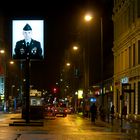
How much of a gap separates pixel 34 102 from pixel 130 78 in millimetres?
Result: 10374

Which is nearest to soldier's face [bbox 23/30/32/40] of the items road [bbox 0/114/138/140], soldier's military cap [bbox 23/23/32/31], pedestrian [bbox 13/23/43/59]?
pedestrian [bbox 13/23/43/59]

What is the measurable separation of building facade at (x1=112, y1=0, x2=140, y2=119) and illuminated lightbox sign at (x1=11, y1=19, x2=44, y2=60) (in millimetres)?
8421

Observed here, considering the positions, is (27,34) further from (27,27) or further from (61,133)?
(61,133)

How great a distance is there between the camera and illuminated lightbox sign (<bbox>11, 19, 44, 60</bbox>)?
41631mm

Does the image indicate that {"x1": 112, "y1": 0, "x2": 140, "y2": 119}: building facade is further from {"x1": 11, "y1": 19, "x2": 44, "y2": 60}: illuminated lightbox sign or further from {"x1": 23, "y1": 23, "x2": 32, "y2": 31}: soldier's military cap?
{"x1": 23, "y1": 23, "x2": 32, "y2": 31}: soldier's military cap

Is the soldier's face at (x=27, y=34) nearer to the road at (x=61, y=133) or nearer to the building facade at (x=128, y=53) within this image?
the road at (x=61, y=133)

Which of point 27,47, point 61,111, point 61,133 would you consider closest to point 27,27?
point 27,47

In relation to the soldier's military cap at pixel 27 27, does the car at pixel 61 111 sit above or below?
below

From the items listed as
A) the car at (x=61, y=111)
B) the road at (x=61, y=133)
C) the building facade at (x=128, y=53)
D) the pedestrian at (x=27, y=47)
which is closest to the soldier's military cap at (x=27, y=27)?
the pedestrian at (x=27, y=47)

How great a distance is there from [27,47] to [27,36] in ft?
4.38

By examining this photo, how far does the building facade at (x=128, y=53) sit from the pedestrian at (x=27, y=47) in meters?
8.45

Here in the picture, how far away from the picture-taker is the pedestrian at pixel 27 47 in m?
41.1

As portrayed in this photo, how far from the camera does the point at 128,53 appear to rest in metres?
57.5

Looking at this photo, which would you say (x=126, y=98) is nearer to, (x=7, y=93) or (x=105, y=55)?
(x=105, y=55)
